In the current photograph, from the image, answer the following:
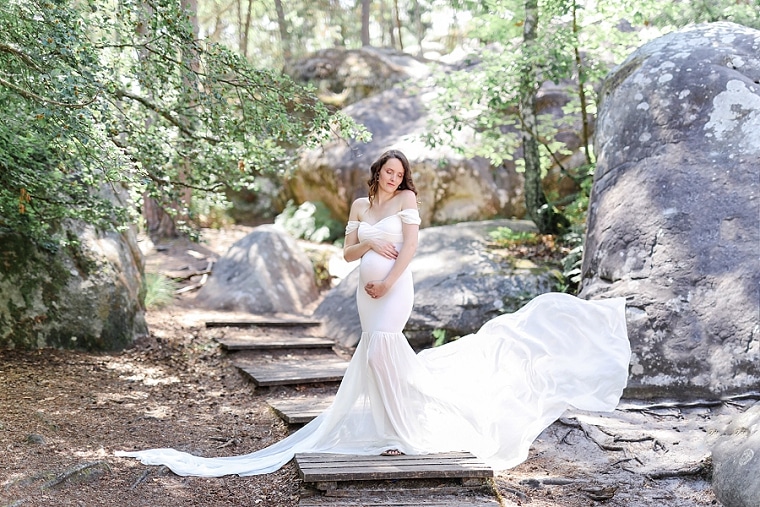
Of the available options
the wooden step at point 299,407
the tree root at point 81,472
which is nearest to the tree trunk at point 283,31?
the wooden step at point 299,407

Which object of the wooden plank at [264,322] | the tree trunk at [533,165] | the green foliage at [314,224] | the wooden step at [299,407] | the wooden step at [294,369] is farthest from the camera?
the green foliage at [314,224]

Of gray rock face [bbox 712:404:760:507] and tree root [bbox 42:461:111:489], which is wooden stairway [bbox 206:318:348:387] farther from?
gray rock face [bbox 712:404:760:507]

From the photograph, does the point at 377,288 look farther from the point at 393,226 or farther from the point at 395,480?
the point at 395,480

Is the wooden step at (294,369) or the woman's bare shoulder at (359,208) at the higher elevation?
the woman's bare shoulder at (359,208)

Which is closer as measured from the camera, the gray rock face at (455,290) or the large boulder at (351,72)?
the gray rock face at (455,290)

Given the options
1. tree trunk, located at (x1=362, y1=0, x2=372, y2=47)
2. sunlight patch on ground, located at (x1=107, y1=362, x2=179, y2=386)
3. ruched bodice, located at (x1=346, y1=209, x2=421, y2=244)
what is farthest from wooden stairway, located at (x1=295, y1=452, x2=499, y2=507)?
tree trunk, located at (x1=362, y1=0, x2=372, y2=47)

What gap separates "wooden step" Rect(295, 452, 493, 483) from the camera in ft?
13.6

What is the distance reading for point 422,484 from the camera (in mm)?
4250

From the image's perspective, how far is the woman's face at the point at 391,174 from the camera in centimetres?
486

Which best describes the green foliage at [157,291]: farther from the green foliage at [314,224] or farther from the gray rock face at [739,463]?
the gray rock face at [739,463]

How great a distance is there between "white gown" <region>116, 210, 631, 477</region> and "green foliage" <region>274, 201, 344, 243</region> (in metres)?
8.31

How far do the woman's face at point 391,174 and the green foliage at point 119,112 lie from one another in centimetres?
128

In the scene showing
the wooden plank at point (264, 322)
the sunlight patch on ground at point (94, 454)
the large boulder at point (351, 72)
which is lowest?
the sunlight patch on ground at point (94, 454)

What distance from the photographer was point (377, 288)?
478cm
